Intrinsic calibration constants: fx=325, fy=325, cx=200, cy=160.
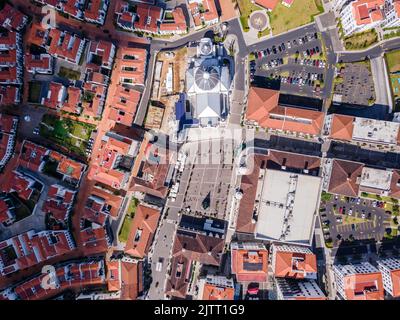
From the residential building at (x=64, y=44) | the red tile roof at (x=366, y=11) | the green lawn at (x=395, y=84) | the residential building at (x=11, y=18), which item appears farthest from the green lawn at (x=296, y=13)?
the residential building at (x=11, y=18)

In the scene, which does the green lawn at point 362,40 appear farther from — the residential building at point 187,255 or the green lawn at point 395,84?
the residential building at point 187,255

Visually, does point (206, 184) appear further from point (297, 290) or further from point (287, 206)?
point (297, 290)

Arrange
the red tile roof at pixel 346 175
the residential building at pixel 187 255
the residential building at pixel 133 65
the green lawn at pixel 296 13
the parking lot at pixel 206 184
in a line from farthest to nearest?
the parking lot at pixel 206 184 → the green lawn at pixel 296 13 → the residential building at pixel 133 65 → the residential building at pixel 187 255 → the red tile roof at pixel 346 175

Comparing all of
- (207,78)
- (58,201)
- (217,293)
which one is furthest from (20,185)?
(217,293)

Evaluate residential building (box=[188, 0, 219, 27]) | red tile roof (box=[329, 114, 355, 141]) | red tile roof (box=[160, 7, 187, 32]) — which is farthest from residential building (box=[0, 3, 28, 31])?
red tile roof (box=[329, 114, 355, 141])

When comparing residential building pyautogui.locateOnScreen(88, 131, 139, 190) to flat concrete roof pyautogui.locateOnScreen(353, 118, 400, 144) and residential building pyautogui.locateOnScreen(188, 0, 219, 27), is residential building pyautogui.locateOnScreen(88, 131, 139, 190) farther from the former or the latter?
flat concrete roof pyautogui.locateOnScreen(353, 118, 400, 144)

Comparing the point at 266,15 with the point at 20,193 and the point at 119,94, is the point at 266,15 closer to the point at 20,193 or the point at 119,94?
the point at 119,94
